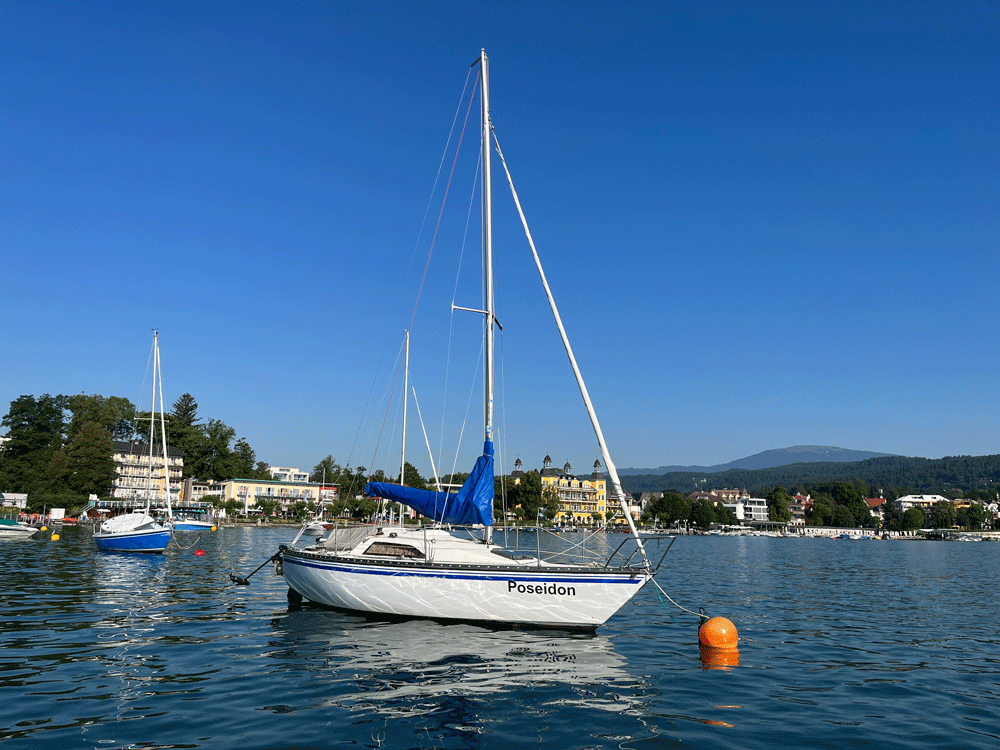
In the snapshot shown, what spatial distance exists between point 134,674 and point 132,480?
128 metres

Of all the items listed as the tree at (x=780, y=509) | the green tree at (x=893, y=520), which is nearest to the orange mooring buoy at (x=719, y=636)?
the tree at (x=780, y=509)

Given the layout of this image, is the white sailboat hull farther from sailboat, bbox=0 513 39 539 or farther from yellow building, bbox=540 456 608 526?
yellow building, bbox=540 456 608 526

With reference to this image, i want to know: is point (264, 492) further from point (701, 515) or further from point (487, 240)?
point (487, 240)

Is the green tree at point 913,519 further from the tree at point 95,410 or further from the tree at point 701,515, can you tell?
the tree at point 95,410

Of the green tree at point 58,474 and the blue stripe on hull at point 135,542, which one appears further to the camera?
the green tree at point 58,474

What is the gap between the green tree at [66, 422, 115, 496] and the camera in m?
89.1

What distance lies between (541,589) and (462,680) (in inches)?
191

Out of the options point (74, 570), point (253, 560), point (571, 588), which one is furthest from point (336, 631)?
point (253, 560)

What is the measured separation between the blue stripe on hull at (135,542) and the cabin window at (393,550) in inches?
1244

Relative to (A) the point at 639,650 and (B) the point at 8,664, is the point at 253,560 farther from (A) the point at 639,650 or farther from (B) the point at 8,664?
(A) the point at 639,650

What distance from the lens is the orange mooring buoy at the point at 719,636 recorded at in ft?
52.5

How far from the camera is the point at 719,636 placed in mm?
16094

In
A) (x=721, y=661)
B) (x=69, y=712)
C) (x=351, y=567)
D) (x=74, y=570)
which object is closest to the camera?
(x=69, y=712)

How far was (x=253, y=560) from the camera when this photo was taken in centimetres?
4162
